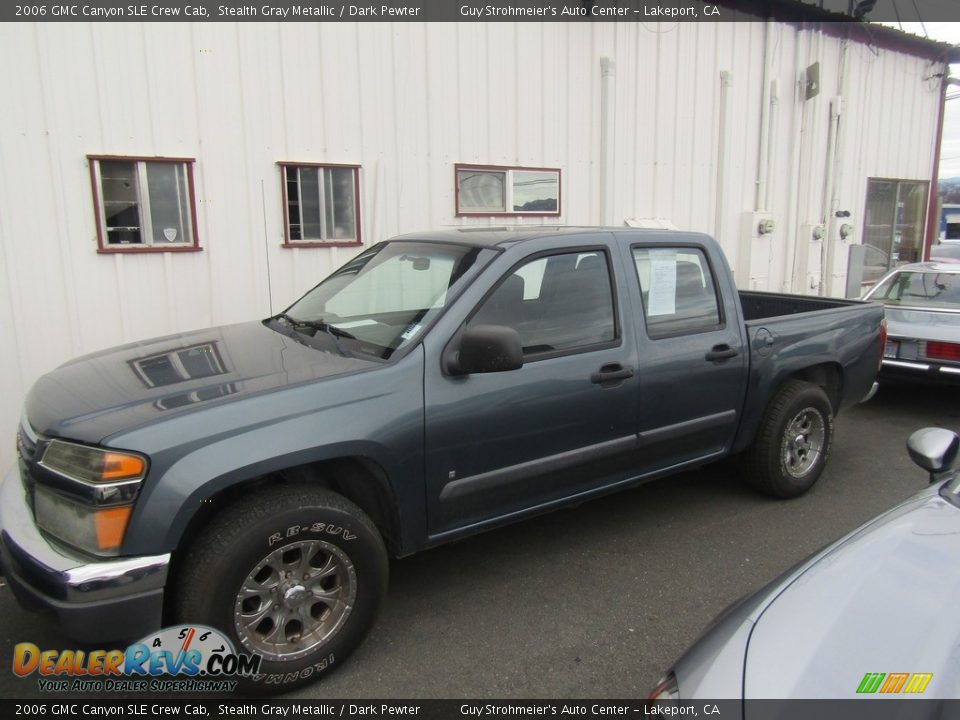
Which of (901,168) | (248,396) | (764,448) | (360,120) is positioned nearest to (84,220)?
(360,120)

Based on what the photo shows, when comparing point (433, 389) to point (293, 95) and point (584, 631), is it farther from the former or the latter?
point (293, 95)

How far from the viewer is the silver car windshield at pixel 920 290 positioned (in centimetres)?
Answer: 679

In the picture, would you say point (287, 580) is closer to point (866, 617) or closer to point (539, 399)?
point (539, 399)

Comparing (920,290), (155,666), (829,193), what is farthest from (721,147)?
(155,666)

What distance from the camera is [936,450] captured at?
8.73 ft

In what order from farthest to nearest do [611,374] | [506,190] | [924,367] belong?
[506,190] < [924,367] < [611,374]

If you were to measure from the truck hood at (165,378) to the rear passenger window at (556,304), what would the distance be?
77 cm

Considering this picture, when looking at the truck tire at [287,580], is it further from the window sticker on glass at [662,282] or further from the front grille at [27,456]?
the window sticker on glass at [662,282]

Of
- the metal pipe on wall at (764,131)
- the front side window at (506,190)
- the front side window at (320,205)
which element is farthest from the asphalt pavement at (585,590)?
the metal pipe on wall at (764,131)

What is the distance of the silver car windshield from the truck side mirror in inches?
228

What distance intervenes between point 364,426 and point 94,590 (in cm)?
109

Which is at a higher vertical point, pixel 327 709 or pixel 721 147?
pixel 721 147

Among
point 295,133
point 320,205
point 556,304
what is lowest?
point 556,304

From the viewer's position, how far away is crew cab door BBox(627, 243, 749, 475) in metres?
3.74
